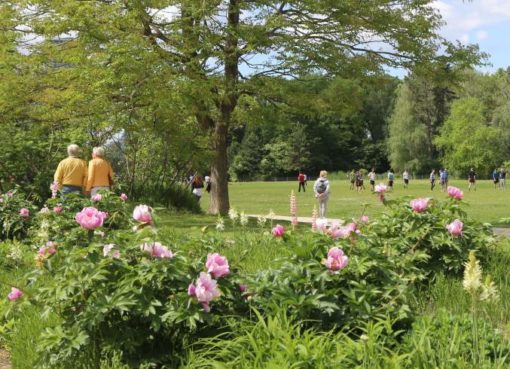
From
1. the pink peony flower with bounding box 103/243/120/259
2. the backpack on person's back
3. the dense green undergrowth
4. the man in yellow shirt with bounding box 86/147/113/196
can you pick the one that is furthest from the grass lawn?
the man in yellow shirt with bounding box 86/147/113/196

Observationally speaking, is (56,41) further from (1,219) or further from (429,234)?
(429,234)

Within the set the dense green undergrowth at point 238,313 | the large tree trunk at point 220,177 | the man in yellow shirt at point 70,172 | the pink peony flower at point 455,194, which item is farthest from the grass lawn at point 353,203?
the large tree trunk at point 220,177

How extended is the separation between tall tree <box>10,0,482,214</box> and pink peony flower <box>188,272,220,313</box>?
956 cm

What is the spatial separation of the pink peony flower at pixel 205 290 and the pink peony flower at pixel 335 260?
0.64 m

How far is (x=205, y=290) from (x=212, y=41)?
1096 cm

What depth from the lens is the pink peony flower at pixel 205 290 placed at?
113 inches

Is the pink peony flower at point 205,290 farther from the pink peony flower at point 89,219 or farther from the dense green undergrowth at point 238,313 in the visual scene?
the pink peony flower at point 89,219

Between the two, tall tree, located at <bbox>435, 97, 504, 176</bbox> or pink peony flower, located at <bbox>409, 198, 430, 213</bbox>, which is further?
tall tree, located at <bbox>435, 97, 504, 176</bbox>

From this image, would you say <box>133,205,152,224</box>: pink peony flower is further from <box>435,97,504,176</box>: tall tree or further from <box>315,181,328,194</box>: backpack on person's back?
<box>435,97,504,176</box>: tall tree

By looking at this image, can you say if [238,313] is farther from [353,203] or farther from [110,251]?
[353,203]

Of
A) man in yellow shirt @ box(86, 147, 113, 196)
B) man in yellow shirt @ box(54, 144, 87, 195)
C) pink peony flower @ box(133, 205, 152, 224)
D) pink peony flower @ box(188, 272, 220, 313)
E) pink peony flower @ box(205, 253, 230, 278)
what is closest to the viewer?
pink peony flower @ box(188, 272, 220, 313)

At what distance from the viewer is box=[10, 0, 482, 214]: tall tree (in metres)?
12.5

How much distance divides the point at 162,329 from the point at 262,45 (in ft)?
36.7

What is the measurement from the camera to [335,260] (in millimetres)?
3193
